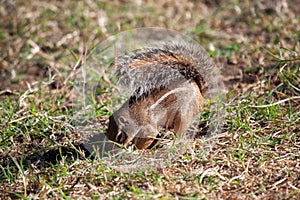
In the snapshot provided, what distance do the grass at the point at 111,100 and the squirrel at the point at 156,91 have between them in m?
0.20

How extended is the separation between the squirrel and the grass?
0.20 m

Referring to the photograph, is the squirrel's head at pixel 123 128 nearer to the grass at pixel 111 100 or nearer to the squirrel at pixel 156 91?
the squirrel at pixel 156 91

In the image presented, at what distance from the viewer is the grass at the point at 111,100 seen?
10.2 ft

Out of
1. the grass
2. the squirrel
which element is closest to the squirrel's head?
the squirrel

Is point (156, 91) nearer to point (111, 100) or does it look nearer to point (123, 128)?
point (123, 128)

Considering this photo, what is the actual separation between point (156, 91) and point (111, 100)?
2.75ft

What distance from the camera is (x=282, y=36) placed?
16.6 feet

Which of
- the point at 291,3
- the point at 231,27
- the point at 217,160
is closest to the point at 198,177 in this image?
the point at 217,160

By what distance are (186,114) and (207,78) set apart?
0.30 m

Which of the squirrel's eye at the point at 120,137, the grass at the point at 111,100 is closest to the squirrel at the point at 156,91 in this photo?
the squirrel's eye at the point at 120,137

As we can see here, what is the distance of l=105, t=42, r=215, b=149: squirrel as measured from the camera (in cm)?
329

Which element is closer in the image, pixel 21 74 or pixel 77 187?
pixel 77 187

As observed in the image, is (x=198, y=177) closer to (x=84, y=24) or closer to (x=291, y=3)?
(x=84, y=24)

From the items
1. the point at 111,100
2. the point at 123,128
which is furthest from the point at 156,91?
the point at 111,100
